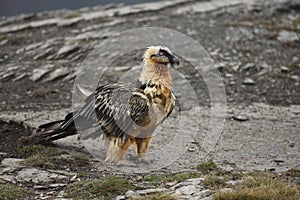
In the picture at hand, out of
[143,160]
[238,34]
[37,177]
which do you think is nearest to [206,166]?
[143,160]

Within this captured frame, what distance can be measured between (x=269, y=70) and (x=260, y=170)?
9.58m

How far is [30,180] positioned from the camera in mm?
9977

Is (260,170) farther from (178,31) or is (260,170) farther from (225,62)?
(178,31)

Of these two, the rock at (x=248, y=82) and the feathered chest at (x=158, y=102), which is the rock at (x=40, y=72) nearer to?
the rock at (x=248, y=82)

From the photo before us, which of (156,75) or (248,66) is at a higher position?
(156,75)

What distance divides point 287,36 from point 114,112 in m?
13.9

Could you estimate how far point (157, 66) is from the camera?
1094 centimetres

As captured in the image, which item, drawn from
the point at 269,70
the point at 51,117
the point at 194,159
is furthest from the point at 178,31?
the point at 194,159

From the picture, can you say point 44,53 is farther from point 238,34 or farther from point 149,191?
point 149,191

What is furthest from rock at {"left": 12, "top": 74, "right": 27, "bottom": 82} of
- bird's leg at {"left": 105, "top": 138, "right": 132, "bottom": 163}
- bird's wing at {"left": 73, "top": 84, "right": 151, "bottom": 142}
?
bird's leg at {"left": 105, "top": 138, "right": 132, "bottom": 163}

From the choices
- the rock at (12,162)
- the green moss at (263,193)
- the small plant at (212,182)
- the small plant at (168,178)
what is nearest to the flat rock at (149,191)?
the small plant at (168,178)

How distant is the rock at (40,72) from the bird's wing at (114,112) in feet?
25.9

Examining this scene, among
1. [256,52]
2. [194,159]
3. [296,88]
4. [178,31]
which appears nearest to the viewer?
[194,159]

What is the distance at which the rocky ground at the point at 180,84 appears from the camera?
1061 cm
